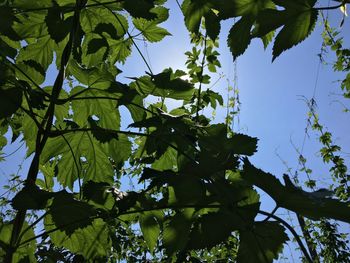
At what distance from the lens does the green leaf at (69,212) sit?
0.98m

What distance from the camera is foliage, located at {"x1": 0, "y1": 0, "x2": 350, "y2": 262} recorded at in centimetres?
76

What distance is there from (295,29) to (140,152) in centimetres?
68

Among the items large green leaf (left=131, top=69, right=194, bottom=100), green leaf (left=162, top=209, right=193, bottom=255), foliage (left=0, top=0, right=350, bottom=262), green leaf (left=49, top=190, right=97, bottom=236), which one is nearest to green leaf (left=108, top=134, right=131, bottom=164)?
foliage (left=0, top=0, right=350, bottom=262)

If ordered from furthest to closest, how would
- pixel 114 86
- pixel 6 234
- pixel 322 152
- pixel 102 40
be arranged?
1. pixel 322 152
2. pixel 102 40
3. pixel 114 86
4. pixel 6 234

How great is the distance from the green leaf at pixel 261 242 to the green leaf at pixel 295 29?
15.7 inches

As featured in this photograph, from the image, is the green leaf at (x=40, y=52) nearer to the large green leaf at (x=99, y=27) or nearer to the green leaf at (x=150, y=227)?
Result: the large green leaf at (x=99, y=27)

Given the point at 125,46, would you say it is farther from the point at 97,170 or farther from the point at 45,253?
the point at 45,253

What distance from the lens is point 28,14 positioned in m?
1.33

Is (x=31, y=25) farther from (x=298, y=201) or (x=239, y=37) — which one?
(x=298, y=201)

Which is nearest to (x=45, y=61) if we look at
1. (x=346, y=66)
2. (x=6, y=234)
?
(x=6, y=234)

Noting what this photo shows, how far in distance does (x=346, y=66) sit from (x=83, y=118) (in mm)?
4578

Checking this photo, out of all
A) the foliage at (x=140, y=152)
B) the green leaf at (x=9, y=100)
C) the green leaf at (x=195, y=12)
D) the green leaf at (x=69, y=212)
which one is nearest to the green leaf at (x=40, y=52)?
the foliage at (x=140, y=152)

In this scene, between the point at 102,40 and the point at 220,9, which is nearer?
the point at 220,9

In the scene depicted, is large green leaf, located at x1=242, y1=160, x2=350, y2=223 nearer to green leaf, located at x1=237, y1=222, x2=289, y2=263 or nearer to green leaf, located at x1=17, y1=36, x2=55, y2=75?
green leaf, located at x1=237, y1=222, x2=289, y2=263
